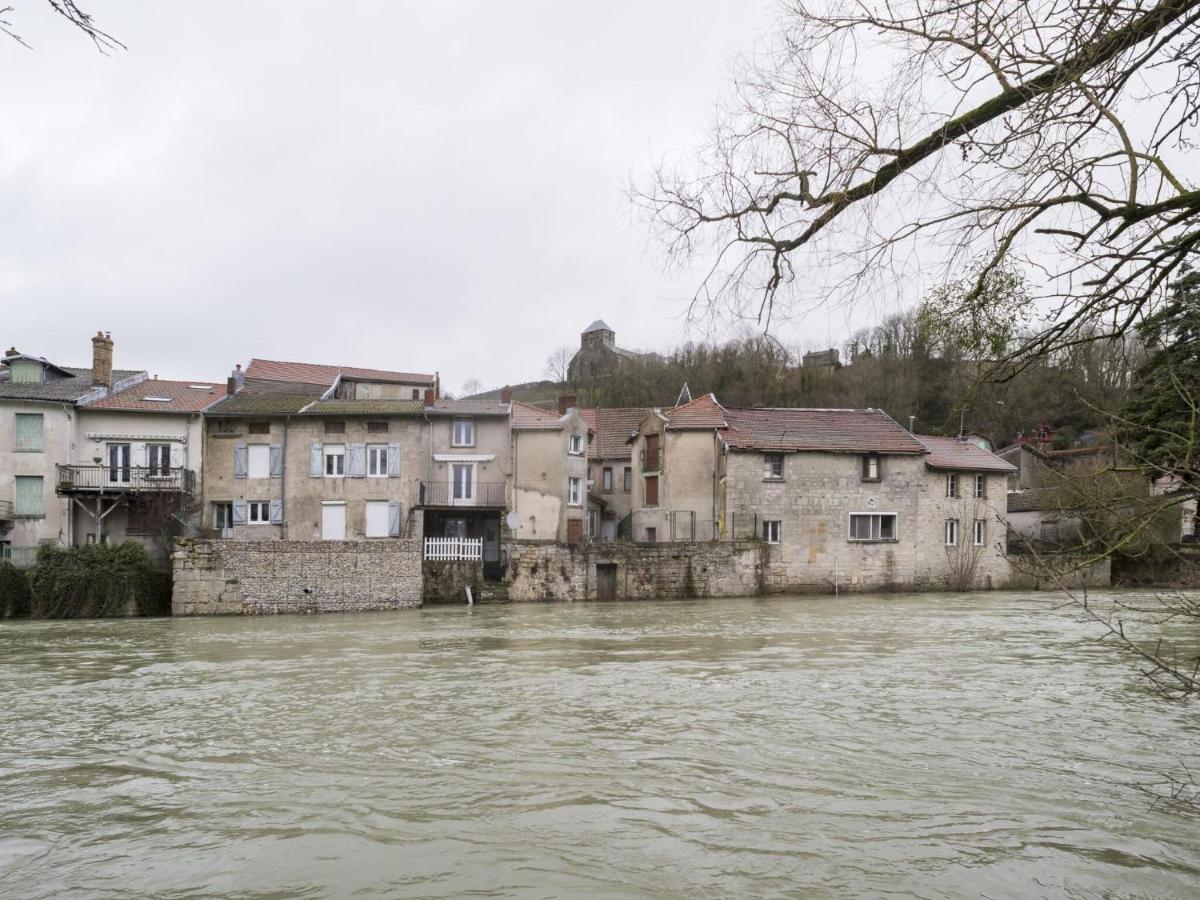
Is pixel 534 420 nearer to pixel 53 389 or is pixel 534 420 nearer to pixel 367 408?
pixel 367 408

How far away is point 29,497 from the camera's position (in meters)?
33.2

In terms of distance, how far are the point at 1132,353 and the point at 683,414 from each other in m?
33.4

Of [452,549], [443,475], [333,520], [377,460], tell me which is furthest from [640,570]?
[333,520]

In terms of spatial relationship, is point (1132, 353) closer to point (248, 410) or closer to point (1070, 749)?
point (1070, 749)

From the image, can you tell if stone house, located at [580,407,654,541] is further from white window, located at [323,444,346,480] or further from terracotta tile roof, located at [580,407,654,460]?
white window, located at [323,444,346,480]

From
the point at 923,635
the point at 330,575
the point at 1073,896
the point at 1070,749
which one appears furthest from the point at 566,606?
the point at 1073,896

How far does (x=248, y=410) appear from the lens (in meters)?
35.2

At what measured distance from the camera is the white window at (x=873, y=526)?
123ft

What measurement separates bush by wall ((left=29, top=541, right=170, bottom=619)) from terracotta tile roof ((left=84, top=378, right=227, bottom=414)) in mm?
6752

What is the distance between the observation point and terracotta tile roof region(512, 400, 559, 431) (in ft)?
120

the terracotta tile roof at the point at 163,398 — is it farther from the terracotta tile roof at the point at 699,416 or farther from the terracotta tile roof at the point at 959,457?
the terracotta tile roof at the point at 959,457

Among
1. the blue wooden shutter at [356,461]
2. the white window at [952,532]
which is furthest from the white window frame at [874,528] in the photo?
the blue wooden shutter at [356,461]

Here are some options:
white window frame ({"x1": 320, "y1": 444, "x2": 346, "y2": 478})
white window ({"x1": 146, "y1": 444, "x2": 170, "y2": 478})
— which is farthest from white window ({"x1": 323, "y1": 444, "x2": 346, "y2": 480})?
white window ({"x1": 146, "y1": 444, "x2": 170, "y2": 478})

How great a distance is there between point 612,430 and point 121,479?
24.8 m
